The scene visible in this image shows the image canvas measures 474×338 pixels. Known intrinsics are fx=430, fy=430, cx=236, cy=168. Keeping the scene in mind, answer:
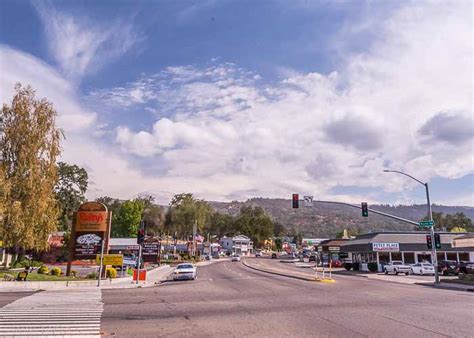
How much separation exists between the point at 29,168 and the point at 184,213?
246 feet

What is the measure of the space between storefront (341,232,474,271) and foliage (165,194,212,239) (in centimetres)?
5123

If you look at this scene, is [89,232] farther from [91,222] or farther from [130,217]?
[130,217]

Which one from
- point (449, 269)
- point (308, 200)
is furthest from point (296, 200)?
point (449, 269)

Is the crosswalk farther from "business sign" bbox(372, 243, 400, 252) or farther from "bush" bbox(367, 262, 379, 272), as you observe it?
"business sign" bbox(372, 243, 400, 252)

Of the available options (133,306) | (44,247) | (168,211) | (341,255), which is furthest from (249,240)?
(133,306)

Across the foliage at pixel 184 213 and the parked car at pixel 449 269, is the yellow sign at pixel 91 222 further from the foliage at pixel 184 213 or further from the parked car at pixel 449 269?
the foliage at pixel 184 213

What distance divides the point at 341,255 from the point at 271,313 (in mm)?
68565

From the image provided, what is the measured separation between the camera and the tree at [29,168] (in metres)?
34.4

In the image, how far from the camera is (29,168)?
3591cm

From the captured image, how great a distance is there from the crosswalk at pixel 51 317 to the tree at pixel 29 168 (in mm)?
16191

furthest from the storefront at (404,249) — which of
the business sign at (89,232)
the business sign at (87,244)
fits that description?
the business sign at (87,244)

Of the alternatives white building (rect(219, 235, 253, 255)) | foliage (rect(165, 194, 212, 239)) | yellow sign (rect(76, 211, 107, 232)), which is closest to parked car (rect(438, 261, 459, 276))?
yellow sign (rect(76, 211, 107, 232))

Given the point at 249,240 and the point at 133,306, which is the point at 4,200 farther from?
the point at 249,240

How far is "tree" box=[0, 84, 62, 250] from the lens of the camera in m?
34.4
